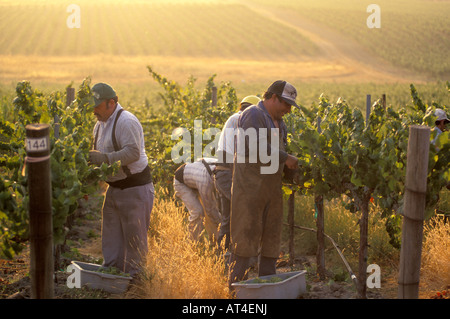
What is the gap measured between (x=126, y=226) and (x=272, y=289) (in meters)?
1.54

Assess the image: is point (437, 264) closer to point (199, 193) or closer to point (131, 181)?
point (199, 193)

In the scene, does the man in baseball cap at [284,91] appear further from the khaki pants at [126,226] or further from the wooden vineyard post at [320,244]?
the khaki pants at [126,226]

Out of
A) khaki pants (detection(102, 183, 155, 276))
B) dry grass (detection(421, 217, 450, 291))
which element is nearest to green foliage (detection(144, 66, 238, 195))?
khaki pants (detection(102, 183, 155, 276))

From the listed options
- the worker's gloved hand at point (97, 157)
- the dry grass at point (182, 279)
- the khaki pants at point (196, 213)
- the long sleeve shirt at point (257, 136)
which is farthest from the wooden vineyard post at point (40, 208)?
the khaki pants at point (196, 213)

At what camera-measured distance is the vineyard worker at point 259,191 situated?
4883 millimetres

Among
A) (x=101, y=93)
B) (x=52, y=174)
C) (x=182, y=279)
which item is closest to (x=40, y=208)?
(x=52, y=174)

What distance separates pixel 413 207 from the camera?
410cm

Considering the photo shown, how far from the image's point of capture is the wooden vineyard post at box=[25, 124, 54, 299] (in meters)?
3.69

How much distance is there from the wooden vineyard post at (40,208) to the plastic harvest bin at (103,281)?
117 cm

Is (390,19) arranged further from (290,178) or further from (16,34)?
(290,178)

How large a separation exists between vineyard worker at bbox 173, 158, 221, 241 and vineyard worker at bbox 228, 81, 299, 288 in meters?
1.22

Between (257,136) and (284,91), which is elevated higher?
(284,91)

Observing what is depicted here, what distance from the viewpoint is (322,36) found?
57844 millimetres
